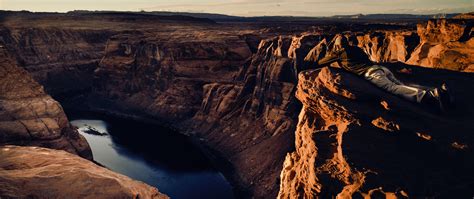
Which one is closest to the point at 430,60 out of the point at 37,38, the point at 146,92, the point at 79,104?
the point at 146,92

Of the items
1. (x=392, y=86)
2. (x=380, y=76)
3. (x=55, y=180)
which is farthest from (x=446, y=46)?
(x=55, y=180)

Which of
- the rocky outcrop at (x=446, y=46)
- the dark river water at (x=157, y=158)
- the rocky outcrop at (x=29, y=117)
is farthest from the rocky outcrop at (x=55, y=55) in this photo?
the rocky outcrop at (x=446, y=46)

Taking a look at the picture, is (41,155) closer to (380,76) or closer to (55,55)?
(380,76)

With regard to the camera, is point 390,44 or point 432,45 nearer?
point 432,45

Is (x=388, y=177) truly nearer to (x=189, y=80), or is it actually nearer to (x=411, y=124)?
(x=411, y=124)

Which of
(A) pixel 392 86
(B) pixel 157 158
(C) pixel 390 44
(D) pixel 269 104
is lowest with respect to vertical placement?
(B) pixel 157 158

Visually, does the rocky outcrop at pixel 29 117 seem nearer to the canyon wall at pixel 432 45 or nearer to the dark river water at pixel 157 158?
the dark river water at pixel 157 158

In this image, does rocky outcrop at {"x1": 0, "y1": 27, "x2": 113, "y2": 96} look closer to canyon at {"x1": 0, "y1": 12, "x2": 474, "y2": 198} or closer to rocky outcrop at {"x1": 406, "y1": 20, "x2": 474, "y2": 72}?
canyon at {"x1": 0, "y1": 12, "x2": 474, "y2": 198}

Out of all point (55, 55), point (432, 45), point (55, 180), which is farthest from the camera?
point (55, 55)
